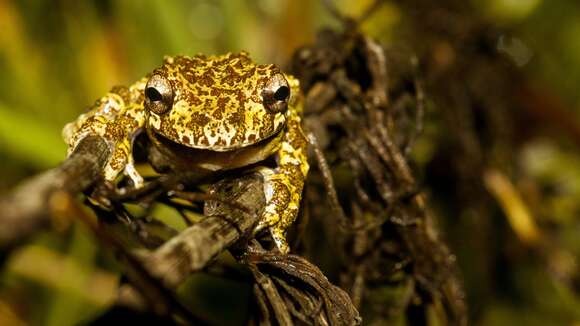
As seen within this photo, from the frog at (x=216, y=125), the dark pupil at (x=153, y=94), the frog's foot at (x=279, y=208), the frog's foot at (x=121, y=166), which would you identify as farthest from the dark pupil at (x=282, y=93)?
the frog's foot at (x=121, y=166)

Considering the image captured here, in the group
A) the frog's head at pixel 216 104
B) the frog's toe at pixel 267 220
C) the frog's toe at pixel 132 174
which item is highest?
the frog's head at pixel 216 104

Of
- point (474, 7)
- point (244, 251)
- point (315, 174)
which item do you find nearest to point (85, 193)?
point (244, 251)

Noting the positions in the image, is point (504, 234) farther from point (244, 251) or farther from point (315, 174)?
point (244, 251)

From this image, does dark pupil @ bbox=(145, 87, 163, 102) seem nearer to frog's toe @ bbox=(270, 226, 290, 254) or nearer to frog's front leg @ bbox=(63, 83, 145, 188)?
frog's front leg @ bbox=(63, 83, 145, 188)

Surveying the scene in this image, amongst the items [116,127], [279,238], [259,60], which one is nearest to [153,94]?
[116,127]

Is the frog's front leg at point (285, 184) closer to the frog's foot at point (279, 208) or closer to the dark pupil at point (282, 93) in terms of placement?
the frog's foot at point (279, 208)

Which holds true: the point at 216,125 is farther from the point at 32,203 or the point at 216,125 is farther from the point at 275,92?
the point at 32,203

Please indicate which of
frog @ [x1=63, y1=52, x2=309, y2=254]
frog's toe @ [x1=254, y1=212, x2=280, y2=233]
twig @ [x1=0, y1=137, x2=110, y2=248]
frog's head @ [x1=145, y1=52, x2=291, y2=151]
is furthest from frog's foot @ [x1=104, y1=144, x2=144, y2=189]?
twig @ [x1=0, y1=137, x2=110, y2=248]
